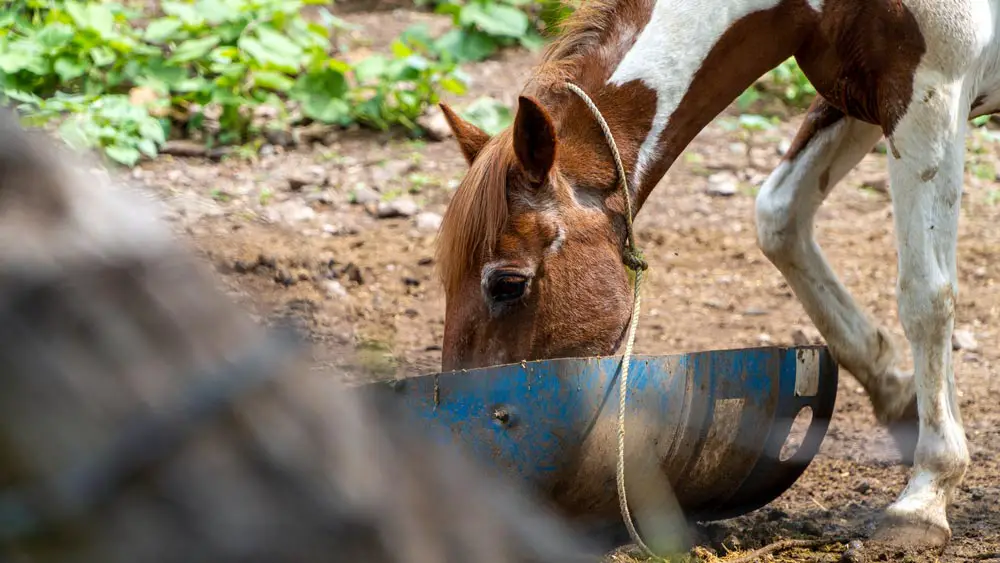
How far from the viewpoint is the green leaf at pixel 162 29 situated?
6.22 m

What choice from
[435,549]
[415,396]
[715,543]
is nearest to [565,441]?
[415,396]

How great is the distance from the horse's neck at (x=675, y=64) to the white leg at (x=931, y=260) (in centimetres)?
44

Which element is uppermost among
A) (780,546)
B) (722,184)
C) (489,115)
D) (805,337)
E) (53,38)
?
(722,184)

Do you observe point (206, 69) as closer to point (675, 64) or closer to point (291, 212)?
point (291, 212)

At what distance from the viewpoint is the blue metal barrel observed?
2.53m

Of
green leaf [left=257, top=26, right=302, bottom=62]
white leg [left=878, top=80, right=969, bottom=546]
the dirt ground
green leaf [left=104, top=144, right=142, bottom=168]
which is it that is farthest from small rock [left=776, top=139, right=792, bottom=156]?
green leaf [left=104, top=144, right=142, bottom=168]

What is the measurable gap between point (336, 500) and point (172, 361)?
133 mm

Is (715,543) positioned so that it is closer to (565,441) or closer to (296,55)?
(565,441)

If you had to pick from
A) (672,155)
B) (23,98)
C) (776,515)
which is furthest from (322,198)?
(776,515)

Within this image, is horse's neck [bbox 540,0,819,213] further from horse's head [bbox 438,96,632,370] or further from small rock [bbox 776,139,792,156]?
small rock [bbox 776,139,792,156]

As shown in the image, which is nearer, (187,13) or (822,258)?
(822,258)

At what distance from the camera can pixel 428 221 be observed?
5.51 meters

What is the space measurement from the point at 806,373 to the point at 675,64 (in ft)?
3.04

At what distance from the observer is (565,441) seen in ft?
8.34
